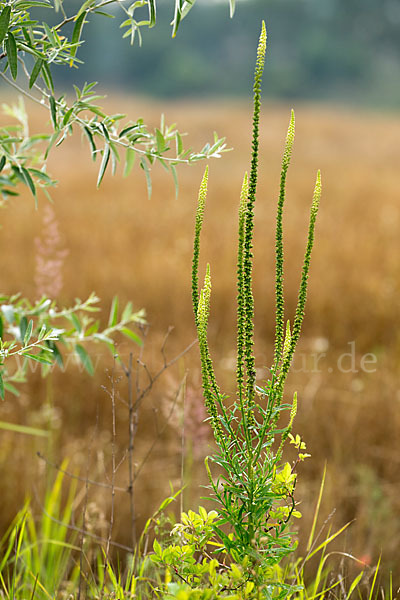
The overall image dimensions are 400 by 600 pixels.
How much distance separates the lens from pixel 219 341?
4484mm

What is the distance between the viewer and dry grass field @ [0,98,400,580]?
8.90ft

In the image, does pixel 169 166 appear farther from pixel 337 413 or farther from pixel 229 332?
pixel 229 332

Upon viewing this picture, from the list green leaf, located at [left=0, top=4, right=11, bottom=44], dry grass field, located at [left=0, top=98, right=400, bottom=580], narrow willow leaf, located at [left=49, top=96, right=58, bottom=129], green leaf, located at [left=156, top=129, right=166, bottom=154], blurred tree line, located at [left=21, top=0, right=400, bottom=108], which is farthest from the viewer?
blurred tree line, located at [left=21, top=0, right=400, bottom=108]

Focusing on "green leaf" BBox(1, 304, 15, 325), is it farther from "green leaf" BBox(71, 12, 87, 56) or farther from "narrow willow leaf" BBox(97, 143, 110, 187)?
"green leaf" BBox(71, 12, 87, 56)

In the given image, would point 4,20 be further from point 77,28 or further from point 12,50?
point 77,28

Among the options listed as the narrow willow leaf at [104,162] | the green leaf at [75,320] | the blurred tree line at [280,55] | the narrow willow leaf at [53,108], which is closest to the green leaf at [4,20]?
the narrow willow leaf at [53,108]

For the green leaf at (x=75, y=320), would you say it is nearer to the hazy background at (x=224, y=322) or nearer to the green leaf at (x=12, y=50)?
the hazy background at (x=224, y=322)

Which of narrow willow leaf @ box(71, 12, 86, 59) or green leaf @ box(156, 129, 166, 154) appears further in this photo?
green leaf @ box(156, 129, 166, 154)

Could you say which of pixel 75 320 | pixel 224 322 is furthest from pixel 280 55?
pixel 75 320

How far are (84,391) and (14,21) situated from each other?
2812 mm

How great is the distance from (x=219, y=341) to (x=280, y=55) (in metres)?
57.3

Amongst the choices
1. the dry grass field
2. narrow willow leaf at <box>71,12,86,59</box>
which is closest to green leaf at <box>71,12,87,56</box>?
narrow willow leaf at <box>71,12,86,59</box>

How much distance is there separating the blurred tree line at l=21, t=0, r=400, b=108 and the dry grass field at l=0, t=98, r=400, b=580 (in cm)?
4474

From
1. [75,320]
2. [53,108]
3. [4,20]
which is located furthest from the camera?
[75,320]
